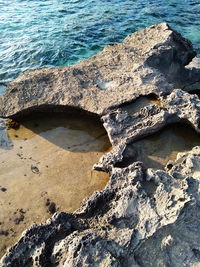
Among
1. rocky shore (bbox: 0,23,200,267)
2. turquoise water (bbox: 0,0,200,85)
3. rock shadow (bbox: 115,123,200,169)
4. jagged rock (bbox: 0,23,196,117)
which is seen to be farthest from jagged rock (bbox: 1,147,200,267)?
turquoise water (bbox: 0,0,200,85)

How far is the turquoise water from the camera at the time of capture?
28.0 ft

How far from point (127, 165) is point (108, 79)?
2058 mm

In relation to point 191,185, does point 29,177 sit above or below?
below

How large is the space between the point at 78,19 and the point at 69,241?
956 centimetres

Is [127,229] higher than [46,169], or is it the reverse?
[127,229]

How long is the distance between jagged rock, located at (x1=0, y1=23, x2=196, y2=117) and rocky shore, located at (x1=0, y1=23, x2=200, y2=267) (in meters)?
0.02

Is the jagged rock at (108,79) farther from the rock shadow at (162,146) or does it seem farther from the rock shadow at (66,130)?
the rock shadow at (162,146)

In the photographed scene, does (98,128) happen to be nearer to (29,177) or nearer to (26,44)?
(29,177)

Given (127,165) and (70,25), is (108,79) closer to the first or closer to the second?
(127,165)

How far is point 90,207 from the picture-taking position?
3.30m

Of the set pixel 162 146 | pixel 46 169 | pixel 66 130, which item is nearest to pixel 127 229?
pixel 162 146

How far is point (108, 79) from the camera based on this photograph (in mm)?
5430

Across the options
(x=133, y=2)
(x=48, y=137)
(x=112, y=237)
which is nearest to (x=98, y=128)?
(x=48, y=137)

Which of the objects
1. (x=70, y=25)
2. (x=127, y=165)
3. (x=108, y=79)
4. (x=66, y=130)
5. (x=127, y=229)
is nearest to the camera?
(x=127, y=229)
